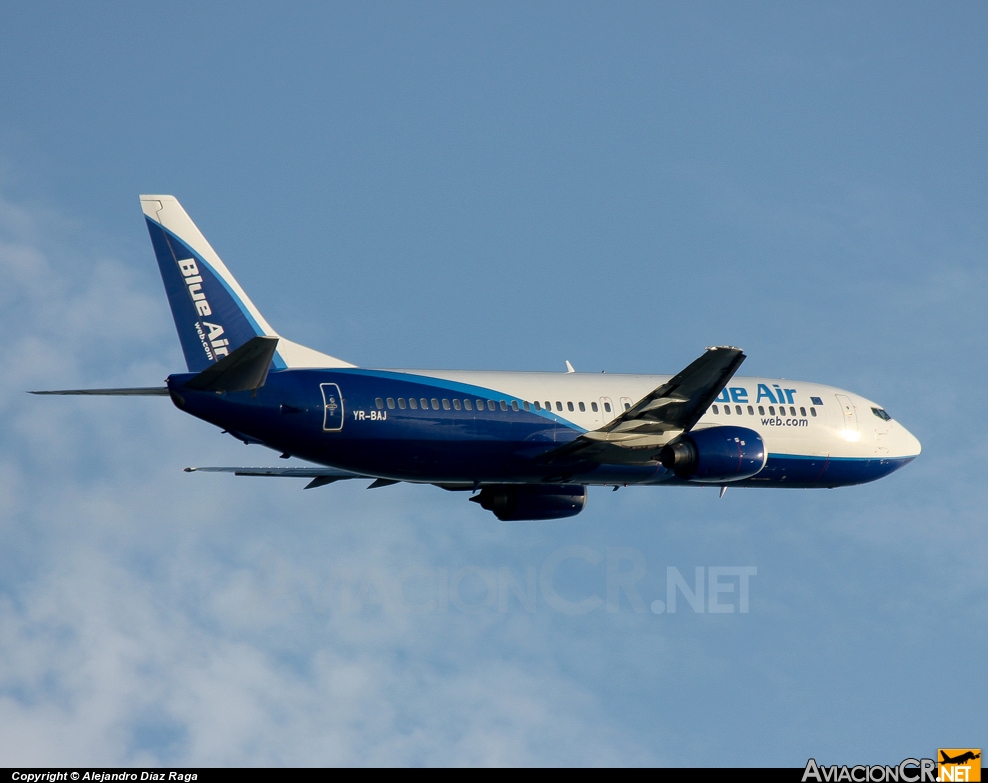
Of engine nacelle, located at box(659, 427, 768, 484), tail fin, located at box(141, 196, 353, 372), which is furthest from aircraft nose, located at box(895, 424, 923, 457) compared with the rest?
tail fin, located at box(141, 196, 353, 372)

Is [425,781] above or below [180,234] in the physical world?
below

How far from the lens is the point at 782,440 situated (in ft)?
135

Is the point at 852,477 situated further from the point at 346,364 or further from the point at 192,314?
the point at 192,314

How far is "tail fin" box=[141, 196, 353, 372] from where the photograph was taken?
115 feet

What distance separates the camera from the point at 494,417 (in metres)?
37.2

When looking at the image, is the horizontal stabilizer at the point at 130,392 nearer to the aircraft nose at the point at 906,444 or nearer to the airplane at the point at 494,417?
the airplane at the point at 494,417

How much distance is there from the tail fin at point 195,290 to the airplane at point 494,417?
0.03 m

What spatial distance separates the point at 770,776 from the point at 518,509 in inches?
615

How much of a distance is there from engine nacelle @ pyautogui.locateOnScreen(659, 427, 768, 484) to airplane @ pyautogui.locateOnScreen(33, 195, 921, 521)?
0.04 metres

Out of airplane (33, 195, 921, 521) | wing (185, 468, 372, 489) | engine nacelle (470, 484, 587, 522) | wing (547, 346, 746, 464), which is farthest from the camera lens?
engine nacelle (470, 484, 587, 522)

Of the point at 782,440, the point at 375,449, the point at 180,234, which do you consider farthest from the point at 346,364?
the point at 782,440

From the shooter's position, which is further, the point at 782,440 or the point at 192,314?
the point at 782,440

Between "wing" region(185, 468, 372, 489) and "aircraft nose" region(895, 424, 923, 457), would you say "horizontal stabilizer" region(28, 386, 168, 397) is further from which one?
"aircraft nose" region(895, 424, 923, 457)

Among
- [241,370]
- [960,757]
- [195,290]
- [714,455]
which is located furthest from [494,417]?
[960,757]
